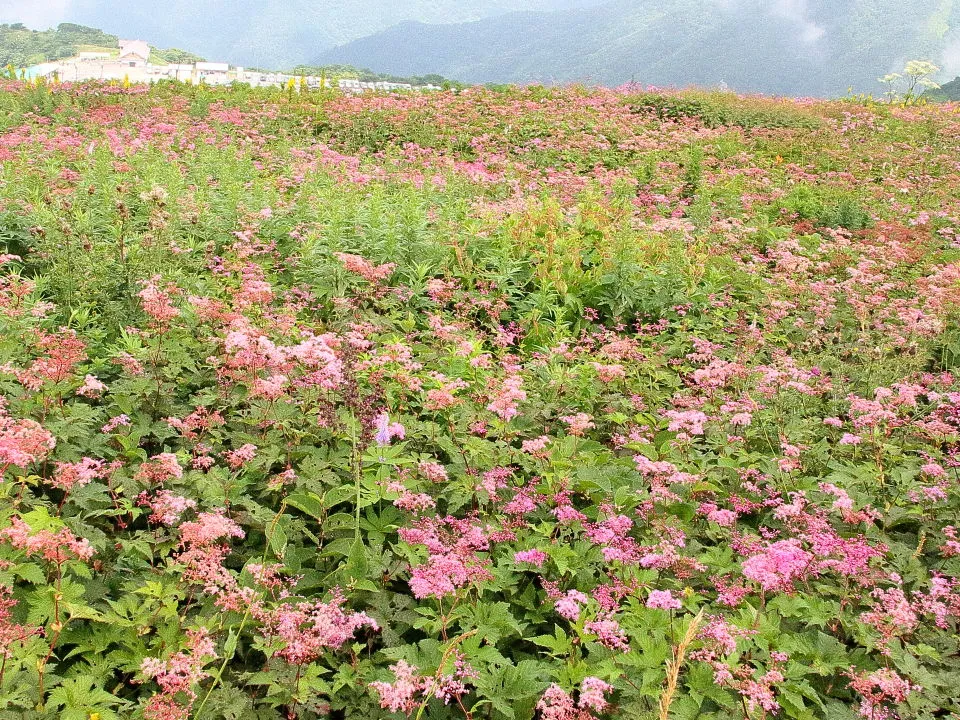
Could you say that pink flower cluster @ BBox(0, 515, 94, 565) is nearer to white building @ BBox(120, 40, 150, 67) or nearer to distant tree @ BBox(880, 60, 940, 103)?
distant tree @ BBox(880, 60, 940, 103)

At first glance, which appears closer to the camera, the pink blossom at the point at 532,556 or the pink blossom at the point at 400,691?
the pink blossom at the point at 400,691

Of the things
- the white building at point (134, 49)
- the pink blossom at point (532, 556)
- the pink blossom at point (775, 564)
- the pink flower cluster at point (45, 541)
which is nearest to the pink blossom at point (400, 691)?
the pink blossom at point (532, 556)

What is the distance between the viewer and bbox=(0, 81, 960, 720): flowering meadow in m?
2.97

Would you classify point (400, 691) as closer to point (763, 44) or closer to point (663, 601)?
point (663, 601)

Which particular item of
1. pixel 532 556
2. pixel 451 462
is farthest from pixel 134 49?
pixel 532 556

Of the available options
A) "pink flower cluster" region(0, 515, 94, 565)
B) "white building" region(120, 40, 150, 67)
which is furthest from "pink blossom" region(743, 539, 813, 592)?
"white building" region(120, 40, 150, 67)

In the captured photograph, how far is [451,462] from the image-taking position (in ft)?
14.8

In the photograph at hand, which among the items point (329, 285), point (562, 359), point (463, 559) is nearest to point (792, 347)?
point (562, 359)

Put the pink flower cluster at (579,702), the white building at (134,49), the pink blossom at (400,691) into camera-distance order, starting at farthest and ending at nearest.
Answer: the white building at (134,49), the pink flower cluster at (579,702), the pink blossom at (400,691)

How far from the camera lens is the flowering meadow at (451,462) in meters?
2.97

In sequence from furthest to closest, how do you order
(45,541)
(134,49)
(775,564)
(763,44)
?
(763,44), (134,49), (775,564), (45,541)

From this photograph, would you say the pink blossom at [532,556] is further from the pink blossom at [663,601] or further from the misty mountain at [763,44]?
the misty mountain at [763,44]

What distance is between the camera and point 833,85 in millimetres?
106500

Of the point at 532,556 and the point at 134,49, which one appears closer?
the point at 532,556
